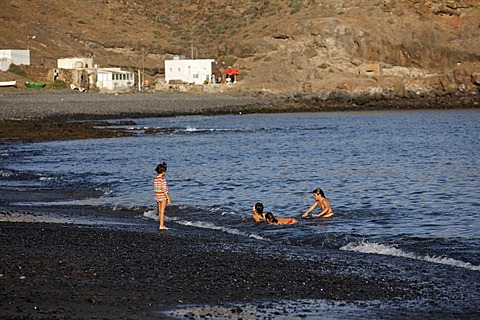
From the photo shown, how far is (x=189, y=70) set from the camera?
319ft

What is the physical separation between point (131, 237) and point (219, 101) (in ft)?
225

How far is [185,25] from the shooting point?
132250mm

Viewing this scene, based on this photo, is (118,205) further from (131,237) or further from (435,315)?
(435,315)

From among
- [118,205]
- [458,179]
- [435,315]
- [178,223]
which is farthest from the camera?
[458,179]

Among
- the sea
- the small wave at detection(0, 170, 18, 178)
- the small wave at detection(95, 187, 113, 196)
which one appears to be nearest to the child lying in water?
the sea

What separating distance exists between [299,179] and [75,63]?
6784 centimetres

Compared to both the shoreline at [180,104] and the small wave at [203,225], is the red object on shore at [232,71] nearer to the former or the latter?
the shoreline at [180,104]

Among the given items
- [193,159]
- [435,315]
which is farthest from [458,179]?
[435,315]

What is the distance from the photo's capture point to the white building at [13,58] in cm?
9031

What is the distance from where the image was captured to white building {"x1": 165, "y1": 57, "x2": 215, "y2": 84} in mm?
97188

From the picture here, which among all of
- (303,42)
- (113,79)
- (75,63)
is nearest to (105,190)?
(113,79)

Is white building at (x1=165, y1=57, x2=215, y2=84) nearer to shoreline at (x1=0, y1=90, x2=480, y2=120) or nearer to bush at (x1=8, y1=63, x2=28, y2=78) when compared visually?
shoreline at (x1=0, y1=90, x2=480, y2=120)

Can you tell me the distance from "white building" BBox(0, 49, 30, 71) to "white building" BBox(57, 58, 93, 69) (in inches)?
140

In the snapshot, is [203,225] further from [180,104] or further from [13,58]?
[13,58]
